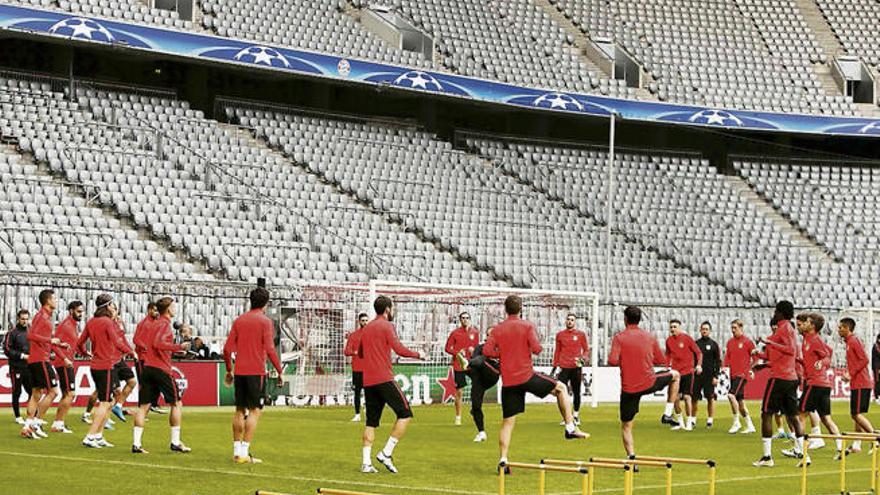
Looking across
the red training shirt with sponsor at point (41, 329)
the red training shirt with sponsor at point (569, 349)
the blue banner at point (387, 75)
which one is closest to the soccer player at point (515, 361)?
the red training shirt with sponsor at point (41, 329)

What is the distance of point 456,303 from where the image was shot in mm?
36781

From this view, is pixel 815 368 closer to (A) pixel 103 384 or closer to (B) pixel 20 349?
(A) pixel 103 384

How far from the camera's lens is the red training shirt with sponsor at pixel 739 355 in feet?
91.3

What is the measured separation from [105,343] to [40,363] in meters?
1.97

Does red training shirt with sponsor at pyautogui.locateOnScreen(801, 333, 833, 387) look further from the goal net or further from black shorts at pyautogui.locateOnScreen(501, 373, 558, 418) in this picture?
the goal net

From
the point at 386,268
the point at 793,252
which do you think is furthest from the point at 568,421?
the point at 793,252

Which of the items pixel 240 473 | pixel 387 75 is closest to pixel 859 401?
pixel 240 473

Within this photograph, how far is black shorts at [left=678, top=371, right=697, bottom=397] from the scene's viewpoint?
28.0 m

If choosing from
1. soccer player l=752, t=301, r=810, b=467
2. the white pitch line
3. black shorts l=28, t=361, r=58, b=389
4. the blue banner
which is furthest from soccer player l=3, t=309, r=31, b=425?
the blue banner

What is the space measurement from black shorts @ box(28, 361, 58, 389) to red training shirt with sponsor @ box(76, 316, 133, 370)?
158 centimetres

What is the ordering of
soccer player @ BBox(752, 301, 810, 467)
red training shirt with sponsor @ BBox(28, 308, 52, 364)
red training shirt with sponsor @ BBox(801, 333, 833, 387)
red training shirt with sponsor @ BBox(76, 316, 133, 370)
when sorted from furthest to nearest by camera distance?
red training shirt with sponsor @ BBox(28, 308, 52, 364), red training shirt with sponsor @ BBox(801, 333, 833, 387), red training shirt with sponsor @ BBox(76, 316, 133, 370), soccer player @ BBox(752, 301, 810, 467)

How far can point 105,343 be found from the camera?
2180cm

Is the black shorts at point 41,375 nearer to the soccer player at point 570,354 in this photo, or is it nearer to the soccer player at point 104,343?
the soccer player at point 104,343

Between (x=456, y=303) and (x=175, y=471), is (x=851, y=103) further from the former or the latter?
(x=175, y=471)
